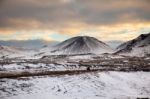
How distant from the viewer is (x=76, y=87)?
46188mm

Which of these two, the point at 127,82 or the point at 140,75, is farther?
the point at 140,75

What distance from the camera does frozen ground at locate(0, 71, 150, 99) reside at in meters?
40.6

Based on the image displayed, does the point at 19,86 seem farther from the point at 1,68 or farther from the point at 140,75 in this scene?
the point at 140,75

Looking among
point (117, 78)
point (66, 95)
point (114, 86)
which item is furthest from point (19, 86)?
point (117, 78)

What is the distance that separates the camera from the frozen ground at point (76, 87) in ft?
133

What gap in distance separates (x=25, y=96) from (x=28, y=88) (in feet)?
13.1

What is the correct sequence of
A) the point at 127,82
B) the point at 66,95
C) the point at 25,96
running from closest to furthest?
the point at 25,96 → the point at 66,95 → the point at 127,82

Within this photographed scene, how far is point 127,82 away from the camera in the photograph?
180 feet

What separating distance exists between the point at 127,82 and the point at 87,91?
45.3ft

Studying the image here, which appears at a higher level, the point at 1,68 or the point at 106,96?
the point at 1,68

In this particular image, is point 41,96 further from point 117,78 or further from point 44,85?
point 117,78

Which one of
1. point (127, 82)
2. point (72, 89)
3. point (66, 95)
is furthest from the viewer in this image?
point (127, 82)

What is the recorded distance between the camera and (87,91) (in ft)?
148

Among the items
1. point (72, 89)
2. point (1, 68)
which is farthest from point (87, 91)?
point (1, 68)
